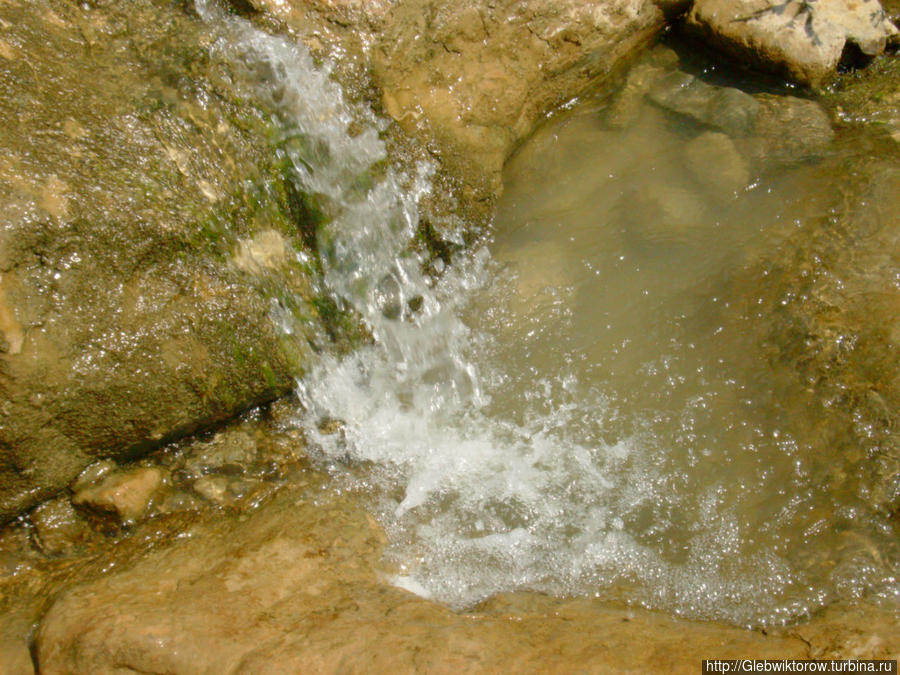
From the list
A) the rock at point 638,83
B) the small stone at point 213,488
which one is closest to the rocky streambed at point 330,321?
the small stone at point 213,488

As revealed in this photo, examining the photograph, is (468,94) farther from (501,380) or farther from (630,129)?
(501,380)

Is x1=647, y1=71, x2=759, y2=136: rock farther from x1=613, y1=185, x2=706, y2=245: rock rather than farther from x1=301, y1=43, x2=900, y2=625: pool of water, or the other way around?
x1=613, y1=185, x2=706, y2=245: rock

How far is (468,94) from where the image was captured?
3854mm

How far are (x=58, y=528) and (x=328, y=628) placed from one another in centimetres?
143

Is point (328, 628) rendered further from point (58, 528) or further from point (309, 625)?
point (58, 528)

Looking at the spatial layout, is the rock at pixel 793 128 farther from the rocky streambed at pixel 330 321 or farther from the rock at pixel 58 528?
the rock at pixel 58 528

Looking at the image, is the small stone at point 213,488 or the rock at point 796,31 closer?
the small stone at point 213,488

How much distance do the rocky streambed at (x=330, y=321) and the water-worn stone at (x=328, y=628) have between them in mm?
13

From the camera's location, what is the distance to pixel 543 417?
330 cm

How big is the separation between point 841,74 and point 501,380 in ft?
10.6

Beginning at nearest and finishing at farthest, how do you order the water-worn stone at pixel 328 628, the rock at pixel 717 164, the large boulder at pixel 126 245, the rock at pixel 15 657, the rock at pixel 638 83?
the water-worn stone at pixel 328 628
the rock at pixel 15 657
the large boulder at pixel 126 245
the rock at pixel 717 164
the rock at pixel 638 83

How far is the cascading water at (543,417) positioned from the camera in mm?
2725

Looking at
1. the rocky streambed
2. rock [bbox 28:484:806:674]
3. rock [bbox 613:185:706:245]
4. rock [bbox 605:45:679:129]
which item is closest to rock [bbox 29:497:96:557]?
the rocky streambed

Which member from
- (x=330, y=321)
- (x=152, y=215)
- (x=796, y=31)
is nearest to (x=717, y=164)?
(x=796, y=31)
